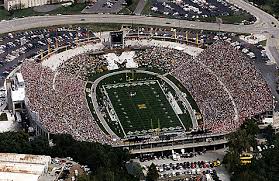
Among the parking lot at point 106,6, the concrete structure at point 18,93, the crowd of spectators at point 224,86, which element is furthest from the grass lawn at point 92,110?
the parking lot at point 106,6

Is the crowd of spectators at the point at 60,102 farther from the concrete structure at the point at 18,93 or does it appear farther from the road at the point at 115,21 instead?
the road at the point at 115,21

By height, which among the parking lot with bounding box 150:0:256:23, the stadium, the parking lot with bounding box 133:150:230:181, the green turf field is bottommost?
the parking lot with bounding box 133:150:230:181

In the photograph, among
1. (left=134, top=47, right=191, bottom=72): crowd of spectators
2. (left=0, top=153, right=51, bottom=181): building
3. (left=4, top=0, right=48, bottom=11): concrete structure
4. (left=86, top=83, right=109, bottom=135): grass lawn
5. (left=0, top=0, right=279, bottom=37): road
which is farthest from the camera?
(left=4, top=0, right=48, bottom=11): concrete structure

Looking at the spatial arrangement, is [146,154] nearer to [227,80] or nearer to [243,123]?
[243,123]

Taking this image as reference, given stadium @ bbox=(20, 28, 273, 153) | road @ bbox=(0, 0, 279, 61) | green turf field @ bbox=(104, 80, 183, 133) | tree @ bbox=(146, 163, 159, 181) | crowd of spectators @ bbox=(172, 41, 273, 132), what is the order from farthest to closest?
road @ bbox=(0, 0, 279, 61) → green turf field @ bbox=(104, 80, 183, 133) → crowd of spectators @ bbox=(172, 41, 273, 132) → stadium @ bbox=(20, 28, 273, 153) → tree @ bbox=(146, 163, 159, 181)

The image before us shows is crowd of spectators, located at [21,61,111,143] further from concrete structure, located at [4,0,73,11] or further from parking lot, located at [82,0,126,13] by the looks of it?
concrete structure, located at [4,0,73,11]

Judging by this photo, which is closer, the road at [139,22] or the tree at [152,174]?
the tree at [152,174]

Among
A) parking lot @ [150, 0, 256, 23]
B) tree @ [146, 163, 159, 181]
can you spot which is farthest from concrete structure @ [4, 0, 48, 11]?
tree @ [146, 163, 159, 181]

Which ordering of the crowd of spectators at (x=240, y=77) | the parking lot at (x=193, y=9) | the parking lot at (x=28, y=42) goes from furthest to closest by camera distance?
the parking lot at (x=193, y=9) < the parking lot at (x=28, y=42) < the crowd of spectators at (x=240, y=77)
